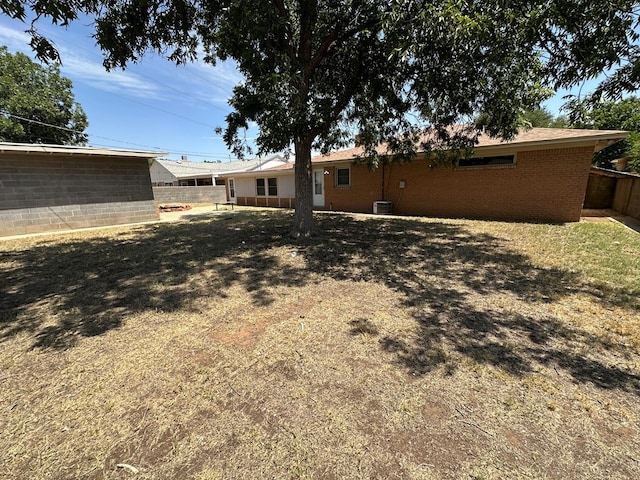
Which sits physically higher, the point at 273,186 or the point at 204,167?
the point at 204,167

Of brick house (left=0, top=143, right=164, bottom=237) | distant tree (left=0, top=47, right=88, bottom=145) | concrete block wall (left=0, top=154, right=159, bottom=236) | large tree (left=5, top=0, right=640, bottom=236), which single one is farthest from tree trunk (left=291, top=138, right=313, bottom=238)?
distant tree (left=0, top=47, right=88, bottom=145)

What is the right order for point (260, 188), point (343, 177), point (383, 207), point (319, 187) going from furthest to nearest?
point (260, 188) → point (319, 187) → point (343, 177) → point (383, 207)

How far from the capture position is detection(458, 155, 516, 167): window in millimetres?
10250

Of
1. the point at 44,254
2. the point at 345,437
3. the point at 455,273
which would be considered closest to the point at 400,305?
the point at 455,273

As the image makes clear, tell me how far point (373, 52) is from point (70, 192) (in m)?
11.5

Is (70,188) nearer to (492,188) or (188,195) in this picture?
(188,195)

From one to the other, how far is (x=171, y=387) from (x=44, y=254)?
7.09 metres

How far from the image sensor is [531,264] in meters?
5.41

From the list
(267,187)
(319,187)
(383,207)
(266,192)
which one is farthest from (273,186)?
(383,207)

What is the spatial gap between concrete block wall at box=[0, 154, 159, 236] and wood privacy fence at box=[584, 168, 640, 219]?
18359mm

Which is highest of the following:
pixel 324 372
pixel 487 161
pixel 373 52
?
pixel 373 52

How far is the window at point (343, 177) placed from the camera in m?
15.1

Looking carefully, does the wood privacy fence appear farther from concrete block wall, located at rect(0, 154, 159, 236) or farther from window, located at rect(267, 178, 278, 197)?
concrete block wall, located at rect(0, 154, 159, 236)

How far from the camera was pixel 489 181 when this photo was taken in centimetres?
1073
